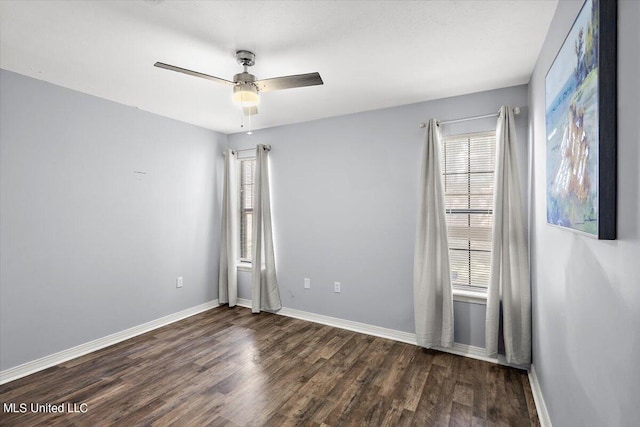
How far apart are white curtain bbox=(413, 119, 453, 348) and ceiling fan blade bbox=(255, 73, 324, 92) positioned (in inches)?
59.8

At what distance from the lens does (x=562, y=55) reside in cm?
143

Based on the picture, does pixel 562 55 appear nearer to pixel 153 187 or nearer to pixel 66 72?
pixel 66 72

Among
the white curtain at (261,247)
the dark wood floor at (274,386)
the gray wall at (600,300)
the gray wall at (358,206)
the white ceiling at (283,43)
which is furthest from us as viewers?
the white curtain at (261,247)

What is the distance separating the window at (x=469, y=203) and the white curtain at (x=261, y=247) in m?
2.22

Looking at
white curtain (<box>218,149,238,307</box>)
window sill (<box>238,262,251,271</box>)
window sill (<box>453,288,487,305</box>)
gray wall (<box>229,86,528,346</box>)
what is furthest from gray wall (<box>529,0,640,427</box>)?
white curtain (<box>218,149,238,307</box>)

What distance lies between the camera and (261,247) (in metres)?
4.18

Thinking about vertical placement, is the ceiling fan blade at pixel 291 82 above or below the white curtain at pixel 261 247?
above

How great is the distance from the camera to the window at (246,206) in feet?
15.0

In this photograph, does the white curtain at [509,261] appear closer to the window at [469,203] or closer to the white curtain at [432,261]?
the window at [469,203]

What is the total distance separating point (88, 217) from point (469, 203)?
3.80 m

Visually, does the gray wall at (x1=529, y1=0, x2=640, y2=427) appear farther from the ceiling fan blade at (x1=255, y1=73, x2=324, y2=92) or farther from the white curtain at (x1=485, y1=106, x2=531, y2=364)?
the ceiling fan blade at (x1=255, y1=73, x2=324, y2=92)

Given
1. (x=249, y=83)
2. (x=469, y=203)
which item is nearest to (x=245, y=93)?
(x=249, y=83)

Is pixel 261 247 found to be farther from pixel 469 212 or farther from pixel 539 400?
pixel 539 400

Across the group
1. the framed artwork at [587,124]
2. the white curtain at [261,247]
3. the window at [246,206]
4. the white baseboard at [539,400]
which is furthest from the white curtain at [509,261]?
the window at [246,206]
